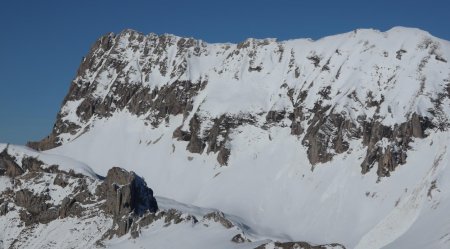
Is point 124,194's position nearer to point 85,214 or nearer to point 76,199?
point 85,214

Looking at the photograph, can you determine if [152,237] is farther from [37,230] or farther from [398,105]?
[398,105]

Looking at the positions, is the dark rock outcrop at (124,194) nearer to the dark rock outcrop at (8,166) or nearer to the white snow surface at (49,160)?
the white snow surface at (49,160)

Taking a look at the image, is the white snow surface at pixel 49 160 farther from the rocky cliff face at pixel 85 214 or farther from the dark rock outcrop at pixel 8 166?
the rocky cliff face at pixel 85 214

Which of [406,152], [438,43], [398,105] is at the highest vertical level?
[438,43]

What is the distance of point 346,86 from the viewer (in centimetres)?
19700

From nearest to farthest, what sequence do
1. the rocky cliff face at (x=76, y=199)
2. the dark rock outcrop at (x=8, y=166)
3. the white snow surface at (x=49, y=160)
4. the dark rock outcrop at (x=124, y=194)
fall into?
the dark rock outcrop at (x=124, y=194), the rocky cliff face at (x=76, y=199), the dark rock outcrop at (x=8, y=166), the white snow surface at (x=49, y=160)

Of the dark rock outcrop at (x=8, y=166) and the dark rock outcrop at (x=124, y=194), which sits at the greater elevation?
the dark rock outcrop at (x=8, y=166)

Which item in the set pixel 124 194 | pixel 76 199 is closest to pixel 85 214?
pixel 76 199

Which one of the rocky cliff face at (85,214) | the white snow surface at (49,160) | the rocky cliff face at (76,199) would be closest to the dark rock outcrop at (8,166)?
the white snow surface at (49,160)

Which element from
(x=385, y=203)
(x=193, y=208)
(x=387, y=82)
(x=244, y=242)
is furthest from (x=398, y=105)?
(x=244, y=242)

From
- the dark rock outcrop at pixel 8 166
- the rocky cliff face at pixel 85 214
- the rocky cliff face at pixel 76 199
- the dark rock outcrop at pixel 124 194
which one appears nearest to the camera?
the rocky cliff face at pixel 85 214

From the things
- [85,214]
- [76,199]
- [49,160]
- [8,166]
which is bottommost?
[85,214]

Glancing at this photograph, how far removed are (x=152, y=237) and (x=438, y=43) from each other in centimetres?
9834

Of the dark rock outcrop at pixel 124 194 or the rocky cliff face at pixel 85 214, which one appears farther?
the dark rock outcrop at pixel 124 194
